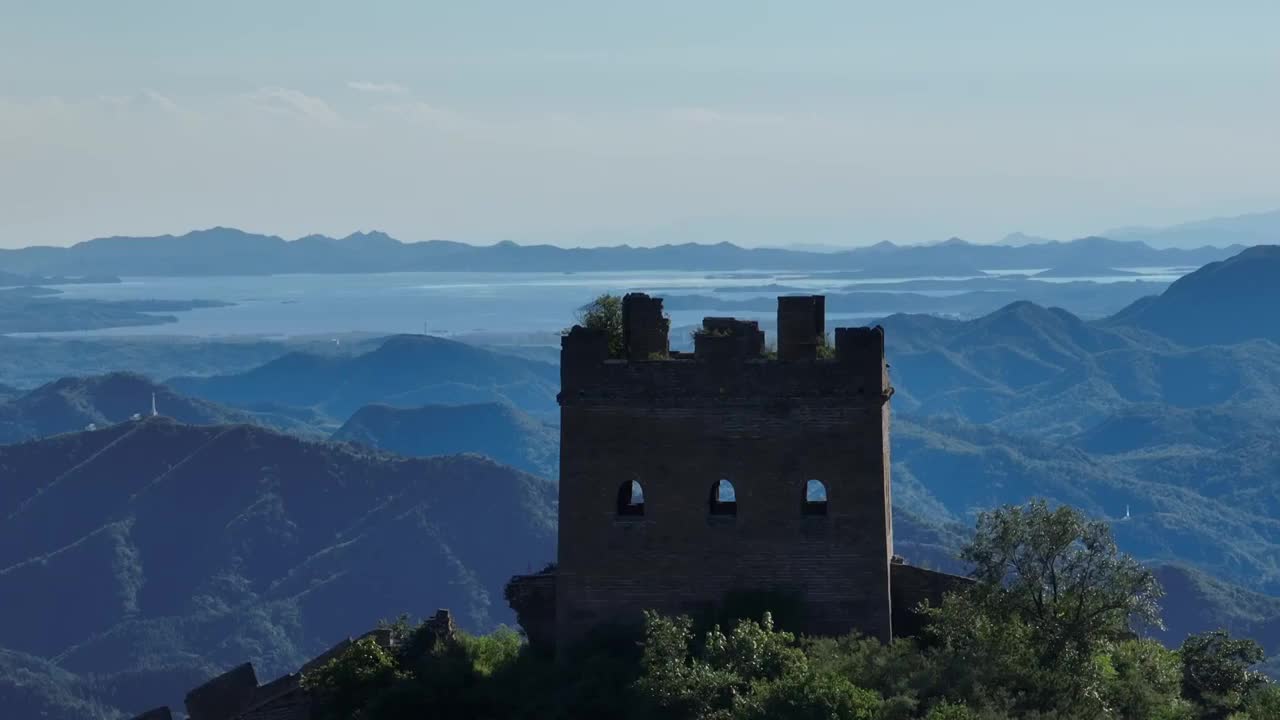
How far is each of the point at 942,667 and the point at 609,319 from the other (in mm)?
8380

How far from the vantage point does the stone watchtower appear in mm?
36188

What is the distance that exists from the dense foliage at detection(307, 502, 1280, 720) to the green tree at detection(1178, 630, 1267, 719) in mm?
77

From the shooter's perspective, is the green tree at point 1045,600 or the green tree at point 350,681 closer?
the green tree at point 1045,600

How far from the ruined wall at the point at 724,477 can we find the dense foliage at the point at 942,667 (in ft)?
3.19

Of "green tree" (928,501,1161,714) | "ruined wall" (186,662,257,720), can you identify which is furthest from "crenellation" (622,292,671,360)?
"ruined wall" (186,662,257,720)

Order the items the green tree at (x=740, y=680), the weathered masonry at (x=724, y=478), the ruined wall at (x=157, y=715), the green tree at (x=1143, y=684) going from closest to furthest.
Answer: the green tree at (x=740, y=680) < the green tree at (x=1143, y=684) < the weathered masonry at (x=724, y=478) < the ruined wall at (x=157, y=715)

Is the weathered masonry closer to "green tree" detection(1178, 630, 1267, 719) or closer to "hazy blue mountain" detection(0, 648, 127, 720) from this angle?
"green tree" detection(1178, 630, 1267, 719)

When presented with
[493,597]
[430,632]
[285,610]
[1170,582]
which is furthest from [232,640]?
[430,632]

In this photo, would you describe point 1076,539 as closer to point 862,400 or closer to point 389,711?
point 862,400

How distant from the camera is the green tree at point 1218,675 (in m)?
37.2

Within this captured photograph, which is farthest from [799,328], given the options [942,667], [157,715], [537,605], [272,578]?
[272,578]

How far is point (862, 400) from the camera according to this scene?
119 feet

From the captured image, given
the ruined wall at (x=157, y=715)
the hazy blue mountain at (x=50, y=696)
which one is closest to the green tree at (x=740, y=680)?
the ruined wall at (x=157, y=715)

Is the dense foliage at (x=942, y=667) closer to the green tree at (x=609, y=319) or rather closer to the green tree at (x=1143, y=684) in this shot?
the green tree at (x=1143, y=684)
